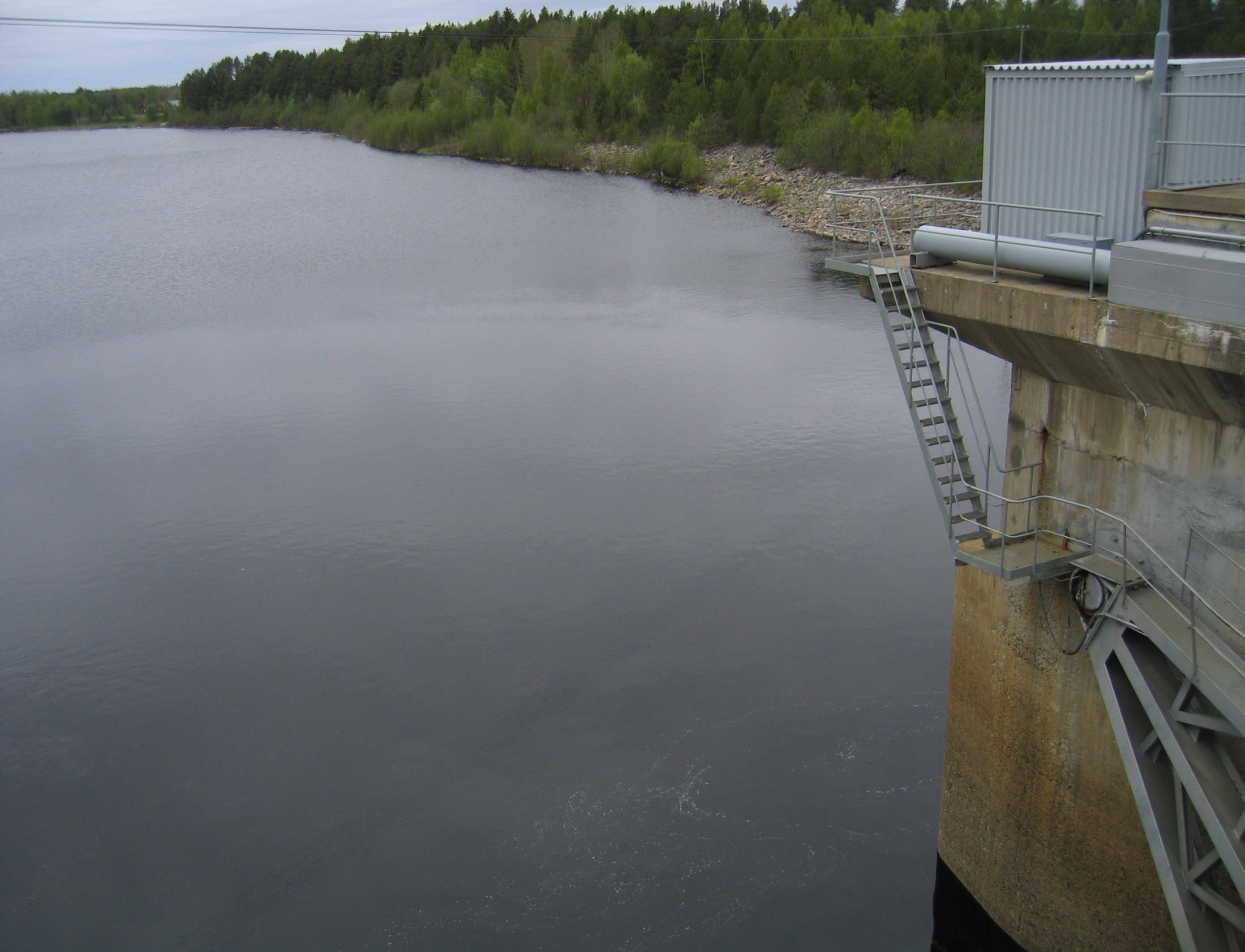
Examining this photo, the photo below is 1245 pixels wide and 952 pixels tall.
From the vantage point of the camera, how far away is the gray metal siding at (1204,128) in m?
9.59

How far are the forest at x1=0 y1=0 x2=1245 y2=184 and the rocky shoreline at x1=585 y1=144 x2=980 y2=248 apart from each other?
1.37 meters

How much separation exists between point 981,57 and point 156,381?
6888 centimetres

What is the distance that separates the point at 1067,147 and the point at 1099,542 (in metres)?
3.48

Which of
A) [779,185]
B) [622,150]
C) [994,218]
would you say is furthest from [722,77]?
[994,218]

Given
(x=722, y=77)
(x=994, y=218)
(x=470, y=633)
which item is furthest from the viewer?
(x=722, y=77)

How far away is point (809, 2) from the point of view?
134375mm

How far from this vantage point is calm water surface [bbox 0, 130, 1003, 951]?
1384 cm

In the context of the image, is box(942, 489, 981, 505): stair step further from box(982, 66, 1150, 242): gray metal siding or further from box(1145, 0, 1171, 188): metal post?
box(1145, 0, 1171, 188): metal post

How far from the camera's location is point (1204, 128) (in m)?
9.73

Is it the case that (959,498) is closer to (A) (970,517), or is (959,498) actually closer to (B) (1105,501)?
(A) (970,517)

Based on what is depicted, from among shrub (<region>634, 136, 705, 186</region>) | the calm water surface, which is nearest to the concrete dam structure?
the calm water surface

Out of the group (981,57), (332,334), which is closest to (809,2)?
(981,57)

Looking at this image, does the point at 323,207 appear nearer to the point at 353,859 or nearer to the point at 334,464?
the point at 334,464

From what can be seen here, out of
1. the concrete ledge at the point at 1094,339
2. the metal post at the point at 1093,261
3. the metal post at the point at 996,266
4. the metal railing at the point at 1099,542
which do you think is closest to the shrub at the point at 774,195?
the metal railing at the point at 1099,542
